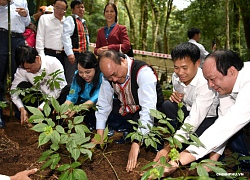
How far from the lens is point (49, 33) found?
3.88 meters

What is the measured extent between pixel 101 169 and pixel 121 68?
0.84m

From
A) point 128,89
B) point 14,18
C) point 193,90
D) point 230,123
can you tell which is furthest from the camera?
point 14,18

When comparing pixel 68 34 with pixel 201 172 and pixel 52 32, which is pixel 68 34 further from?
pixel 201 172

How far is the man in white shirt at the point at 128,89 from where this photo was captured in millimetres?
2318

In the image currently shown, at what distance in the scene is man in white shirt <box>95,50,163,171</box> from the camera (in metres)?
2.32

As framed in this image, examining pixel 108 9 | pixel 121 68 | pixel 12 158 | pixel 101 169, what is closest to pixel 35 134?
pixel 12 158

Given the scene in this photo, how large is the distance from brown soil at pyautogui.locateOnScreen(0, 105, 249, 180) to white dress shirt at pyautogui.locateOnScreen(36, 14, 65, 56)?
1265 millimetres

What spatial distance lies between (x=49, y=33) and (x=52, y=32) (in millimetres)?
44

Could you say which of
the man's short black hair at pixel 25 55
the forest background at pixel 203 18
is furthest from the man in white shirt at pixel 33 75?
the forest background at pixel 203 18

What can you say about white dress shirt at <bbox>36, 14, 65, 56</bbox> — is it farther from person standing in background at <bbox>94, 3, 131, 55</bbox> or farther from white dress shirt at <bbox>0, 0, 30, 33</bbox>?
→ person standing in background at <bbox>94, 3, 131, 55</bbox>

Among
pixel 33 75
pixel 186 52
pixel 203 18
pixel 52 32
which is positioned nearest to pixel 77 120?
pixel 186 52

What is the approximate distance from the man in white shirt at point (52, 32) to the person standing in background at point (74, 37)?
15 centimetres

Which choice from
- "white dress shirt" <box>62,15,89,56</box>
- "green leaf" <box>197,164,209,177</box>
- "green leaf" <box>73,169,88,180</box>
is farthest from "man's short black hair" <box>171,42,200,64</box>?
"white dress shirt" <box>62,15,89,56</box>

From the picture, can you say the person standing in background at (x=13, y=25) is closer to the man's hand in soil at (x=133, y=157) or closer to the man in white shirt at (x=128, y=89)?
the man in white shirt at (x=128, y=89)
